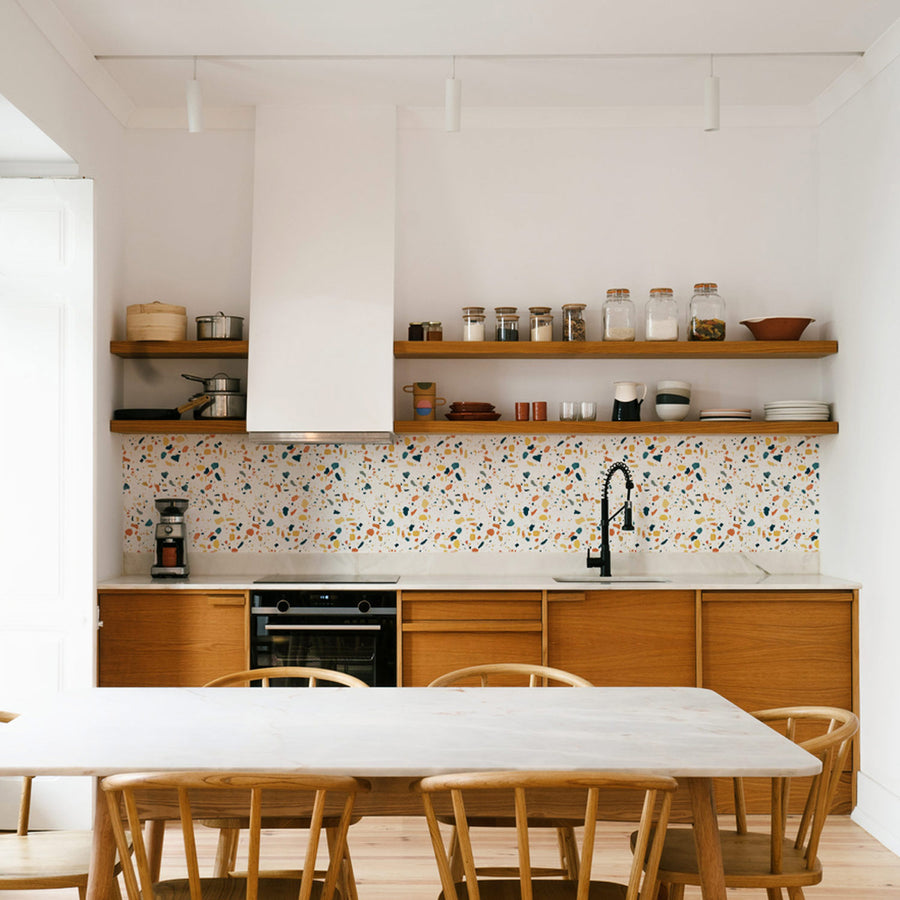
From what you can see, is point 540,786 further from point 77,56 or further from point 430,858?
point 77,56

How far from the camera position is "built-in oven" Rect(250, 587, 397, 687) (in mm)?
4133

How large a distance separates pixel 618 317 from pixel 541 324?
34 cm

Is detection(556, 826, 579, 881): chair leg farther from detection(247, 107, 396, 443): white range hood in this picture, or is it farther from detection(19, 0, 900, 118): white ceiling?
detection(19, 0, 900, 118): white ceiling

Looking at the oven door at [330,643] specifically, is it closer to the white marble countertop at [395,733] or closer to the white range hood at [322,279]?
the white range hood at [322,279]

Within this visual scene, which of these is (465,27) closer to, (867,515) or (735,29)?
(735,29)

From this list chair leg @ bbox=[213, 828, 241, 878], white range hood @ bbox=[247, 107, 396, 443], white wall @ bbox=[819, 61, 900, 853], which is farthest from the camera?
white range hood @ bbox=[247, 107, 396, 443]

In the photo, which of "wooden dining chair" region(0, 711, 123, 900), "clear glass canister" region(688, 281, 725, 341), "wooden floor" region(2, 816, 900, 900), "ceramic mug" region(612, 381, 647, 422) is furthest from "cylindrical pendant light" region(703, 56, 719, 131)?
"wooden dining chair" region(0, 711, 123, 900)

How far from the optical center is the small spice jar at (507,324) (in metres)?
4.48

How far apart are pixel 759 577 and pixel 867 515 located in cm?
55

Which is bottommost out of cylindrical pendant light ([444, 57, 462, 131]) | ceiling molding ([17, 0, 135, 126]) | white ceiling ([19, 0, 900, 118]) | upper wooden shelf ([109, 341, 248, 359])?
upper wooden shelf ([109, 341, 248, 359])

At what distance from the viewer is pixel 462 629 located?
13.6 feet

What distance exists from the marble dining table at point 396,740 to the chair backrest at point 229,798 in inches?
2.2

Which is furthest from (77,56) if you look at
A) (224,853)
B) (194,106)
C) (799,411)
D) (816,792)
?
(816,792)

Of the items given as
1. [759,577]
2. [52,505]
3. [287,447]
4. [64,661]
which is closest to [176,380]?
[287,447]
